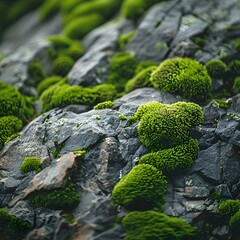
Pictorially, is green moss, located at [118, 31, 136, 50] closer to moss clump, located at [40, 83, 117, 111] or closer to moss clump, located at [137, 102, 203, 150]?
moss clump, located at [40, 83, 117, 111]

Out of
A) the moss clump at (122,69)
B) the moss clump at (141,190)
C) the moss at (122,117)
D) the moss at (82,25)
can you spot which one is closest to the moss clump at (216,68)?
the moss clump at (122,69)

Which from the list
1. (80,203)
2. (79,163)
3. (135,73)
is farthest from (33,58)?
(80,203)

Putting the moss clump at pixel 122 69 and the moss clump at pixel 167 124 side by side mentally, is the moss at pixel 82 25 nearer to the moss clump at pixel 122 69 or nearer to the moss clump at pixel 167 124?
the moss clump at pixel 122 69

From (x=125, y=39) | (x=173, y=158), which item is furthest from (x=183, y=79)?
(x=125, y=39)

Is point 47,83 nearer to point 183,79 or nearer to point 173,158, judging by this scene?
point 183,79

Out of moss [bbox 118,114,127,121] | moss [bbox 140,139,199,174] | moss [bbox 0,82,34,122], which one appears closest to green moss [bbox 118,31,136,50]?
moss [bbox 0,82,34,122]

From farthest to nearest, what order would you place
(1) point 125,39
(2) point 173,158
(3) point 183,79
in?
(1) point 125,39, (3) point 183,79, (2) point 173,158

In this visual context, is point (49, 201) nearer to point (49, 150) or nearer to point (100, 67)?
point (49, 150)
